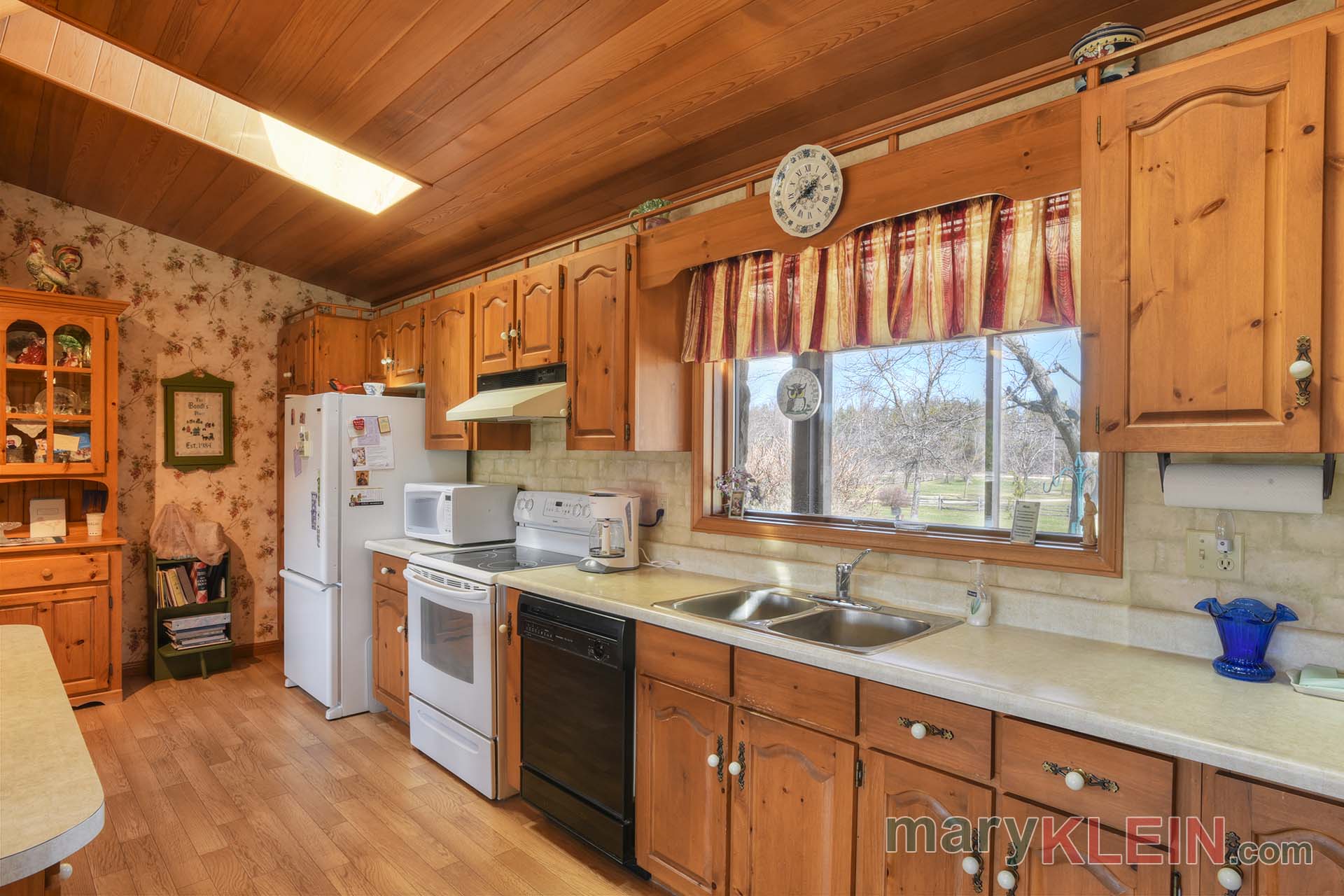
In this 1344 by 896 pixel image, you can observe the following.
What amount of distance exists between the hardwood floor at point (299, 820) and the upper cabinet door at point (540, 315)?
1864 millimetres

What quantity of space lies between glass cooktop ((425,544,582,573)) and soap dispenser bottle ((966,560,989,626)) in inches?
67.1

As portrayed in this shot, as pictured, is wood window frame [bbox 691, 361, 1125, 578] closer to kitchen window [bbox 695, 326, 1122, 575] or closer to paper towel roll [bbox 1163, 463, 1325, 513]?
kitchen window [bbox 695, 326, 1122, 575]

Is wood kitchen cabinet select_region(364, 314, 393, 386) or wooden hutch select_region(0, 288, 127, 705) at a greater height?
wood kitchen cabinet select_region(364, 314, 393, 386)

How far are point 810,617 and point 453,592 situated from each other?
1.53 meters

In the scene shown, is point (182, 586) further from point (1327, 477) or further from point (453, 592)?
point (1327, 477)

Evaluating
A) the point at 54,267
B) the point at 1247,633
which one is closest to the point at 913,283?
the point at 1247,633

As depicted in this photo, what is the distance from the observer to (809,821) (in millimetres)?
1804

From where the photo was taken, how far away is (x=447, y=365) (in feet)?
12.5

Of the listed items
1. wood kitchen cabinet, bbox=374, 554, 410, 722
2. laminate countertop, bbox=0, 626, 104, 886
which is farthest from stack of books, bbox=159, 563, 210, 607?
laminate countertop, bbox=0, 626, 104, 886

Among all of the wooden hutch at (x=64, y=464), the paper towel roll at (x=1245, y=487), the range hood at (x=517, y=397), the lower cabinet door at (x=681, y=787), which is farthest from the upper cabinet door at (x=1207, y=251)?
the wooden hutch at (x=64, y=464)

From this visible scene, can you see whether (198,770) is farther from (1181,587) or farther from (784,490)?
(1181,587)

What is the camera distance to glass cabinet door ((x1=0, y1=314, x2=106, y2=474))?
379 centimetres

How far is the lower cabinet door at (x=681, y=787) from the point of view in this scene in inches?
79.9

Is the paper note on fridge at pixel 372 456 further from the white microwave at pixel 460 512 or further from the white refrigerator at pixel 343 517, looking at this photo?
the white microwave at pixel 460 512
